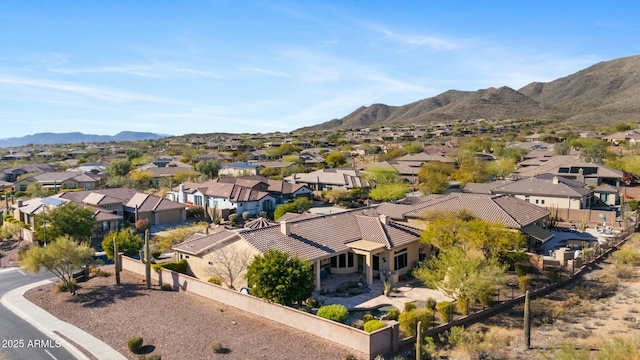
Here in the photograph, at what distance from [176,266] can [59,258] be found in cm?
775

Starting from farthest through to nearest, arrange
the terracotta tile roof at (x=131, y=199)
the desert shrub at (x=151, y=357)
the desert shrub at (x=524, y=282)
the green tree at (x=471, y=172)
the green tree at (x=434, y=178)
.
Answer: the green tree at (x=471, y=172)
the green tree at (x=434, y=178)
the terracotta tile roof at (x=131, y=199)
the desert shrub at (x=524, y=282)
the desert shrub at (x=151, y=357)

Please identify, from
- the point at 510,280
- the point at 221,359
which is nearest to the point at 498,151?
the point at 510,280

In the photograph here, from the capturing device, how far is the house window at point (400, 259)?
118ft

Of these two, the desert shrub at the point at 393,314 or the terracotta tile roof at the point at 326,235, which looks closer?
the desert shrub at the point at 393,314

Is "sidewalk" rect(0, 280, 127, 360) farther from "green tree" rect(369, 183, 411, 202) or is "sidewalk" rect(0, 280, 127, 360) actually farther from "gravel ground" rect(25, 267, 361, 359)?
"green tree" rect(369, 183, 411, 202)

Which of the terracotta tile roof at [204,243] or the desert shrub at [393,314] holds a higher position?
the terracotta tile roof at [204,243]

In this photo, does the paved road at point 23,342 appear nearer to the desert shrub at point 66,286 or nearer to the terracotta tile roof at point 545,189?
the desert shrub at point 66,286

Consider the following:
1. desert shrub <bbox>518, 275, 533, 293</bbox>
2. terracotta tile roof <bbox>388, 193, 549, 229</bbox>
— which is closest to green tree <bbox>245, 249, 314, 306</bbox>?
desert shrub <bbox>518, 275, 533, 293</bbox>

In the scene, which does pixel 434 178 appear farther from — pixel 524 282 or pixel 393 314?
pixel 393 314

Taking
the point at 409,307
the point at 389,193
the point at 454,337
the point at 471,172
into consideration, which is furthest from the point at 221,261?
the point at 471,172

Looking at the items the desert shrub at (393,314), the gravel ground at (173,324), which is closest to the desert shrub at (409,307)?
the desert shrub at (393,314)

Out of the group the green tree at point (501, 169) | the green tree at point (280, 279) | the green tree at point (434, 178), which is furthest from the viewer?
the green tree at point (501, 169)

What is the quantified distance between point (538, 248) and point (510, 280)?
9.07 meters

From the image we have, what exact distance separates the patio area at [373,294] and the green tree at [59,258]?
54.7ft
